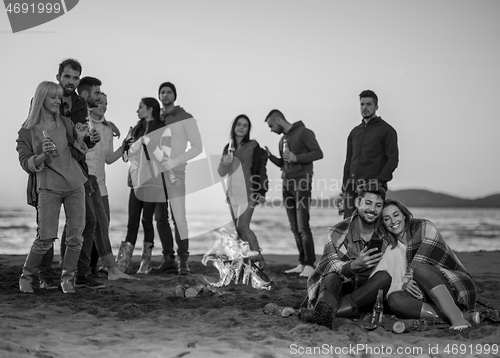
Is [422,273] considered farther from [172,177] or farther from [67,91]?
[67,91]

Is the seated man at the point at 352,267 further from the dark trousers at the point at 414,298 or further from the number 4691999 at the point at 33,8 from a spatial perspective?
the number 4691999 at the point at 33,8

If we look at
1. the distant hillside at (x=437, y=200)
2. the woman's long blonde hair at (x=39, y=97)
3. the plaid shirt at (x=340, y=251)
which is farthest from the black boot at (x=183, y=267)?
the distant hillside at (x=437, y=200)

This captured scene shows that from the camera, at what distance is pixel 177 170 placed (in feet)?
17.8

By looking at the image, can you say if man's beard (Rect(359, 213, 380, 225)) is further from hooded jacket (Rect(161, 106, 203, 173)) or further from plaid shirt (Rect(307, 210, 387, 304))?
hooded jacket (Rect(161, 106, 203, 173))

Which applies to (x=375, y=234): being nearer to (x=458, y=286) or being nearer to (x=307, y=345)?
(x=458, y=286)

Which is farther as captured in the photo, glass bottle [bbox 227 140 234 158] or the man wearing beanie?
glass bottle [bbox 227 140 234 158]

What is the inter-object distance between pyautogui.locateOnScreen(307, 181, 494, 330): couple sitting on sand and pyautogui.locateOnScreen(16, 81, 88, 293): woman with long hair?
5.98 ft

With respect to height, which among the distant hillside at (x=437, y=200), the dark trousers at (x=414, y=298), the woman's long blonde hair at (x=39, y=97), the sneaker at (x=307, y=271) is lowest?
the distant hillside at (x=437, y=200)

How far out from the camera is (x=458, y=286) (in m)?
3.19

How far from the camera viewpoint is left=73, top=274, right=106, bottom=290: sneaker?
14.3 ft

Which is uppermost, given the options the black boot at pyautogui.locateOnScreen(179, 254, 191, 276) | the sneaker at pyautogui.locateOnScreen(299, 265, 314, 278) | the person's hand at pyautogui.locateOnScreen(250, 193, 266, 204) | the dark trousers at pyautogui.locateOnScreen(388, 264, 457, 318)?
the person's hand at pyautogui.locateOnScreen(250, 193, 266, 204)

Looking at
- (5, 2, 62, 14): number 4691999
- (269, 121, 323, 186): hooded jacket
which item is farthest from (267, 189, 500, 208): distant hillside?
(269, 121, 323, 186): hooded jacket

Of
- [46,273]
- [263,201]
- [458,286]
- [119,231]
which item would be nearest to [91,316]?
[46,273]

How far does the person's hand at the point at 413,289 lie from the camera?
3227 millimetres
